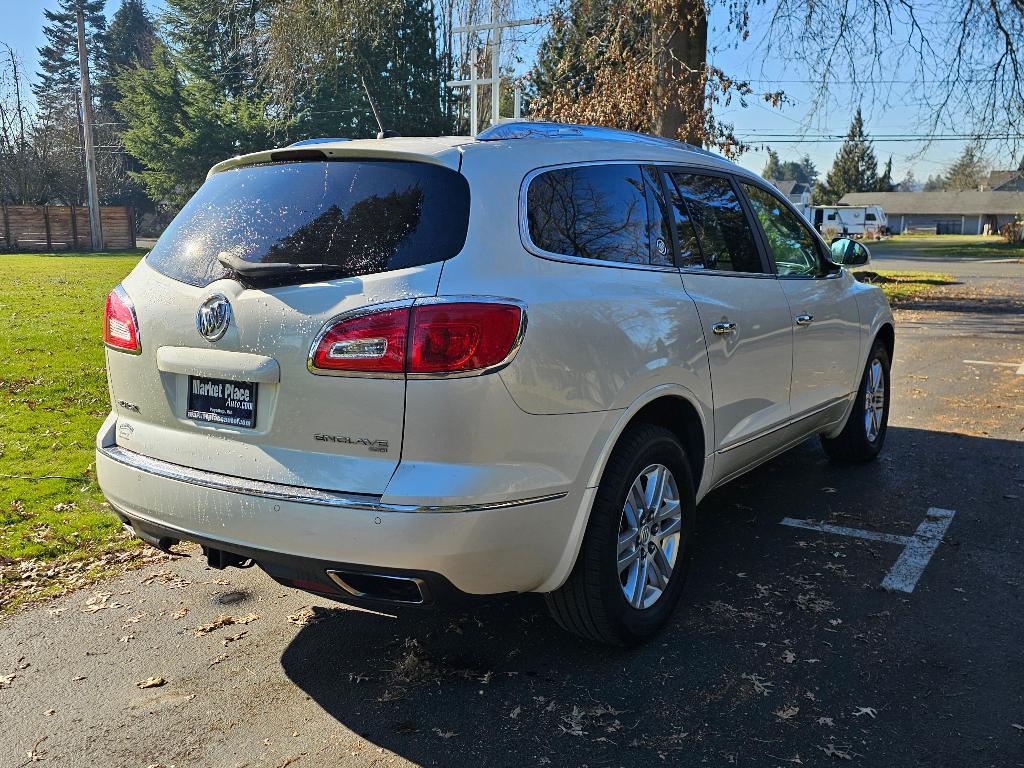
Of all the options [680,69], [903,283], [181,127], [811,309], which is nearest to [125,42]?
[181,127]

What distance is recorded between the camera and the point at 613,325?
10.8 ft

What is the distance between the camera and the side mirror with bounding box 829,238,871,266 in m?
5.77

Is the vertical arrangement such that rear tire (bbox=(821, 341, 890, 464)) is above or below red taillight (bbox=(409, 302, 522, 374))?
below

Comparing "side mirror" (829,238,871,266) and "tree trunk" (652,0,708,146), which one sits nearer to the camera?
"side mirror" (829,238,871,266)

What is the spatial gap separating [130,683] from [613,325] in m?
2.20

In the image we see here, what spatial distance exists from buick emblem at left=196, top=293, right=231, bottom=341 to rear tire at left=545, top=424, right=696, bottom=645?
4.64 feet

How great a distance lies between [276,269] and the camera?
3039 millimetres

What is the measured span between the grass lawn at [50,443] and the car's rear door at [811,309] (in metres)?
3.67

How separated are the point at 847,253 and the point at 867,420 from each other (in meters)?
1.17

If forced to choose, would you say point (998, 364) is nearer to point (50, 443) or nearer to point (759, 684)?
point (759, 684)

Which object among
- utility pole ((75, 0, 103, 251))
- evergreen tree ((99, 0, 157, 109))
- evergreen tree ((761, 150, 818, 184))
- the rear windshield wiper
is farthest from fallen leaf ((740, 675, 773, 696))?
evergreen tree ((761, 150, 818, 184))

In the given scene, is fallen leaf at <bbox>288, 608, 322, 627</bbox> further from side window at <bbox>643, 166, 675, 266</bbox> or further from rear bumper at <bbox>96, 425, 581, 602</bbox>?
side window at <bbox>643, 166, 675, 266</bbox>

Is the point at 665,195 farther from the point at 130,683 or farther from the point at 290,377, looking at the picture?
the point at 130,683

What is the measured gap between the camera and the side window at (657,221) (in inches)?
150
